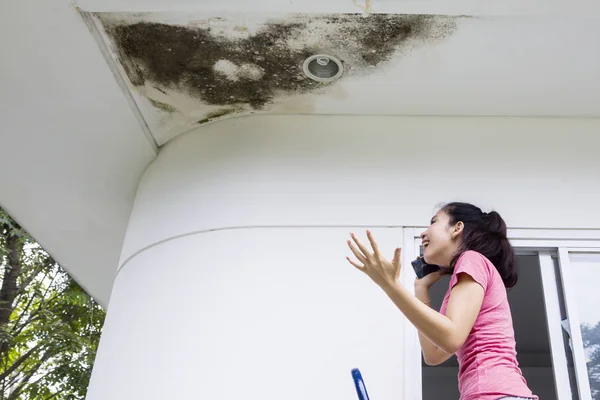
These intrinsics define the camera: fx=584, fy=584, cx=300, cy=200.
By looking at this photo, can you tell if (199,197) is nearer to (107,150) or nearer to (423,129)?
(107,150)

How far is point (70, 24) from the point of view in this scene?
2.38 meters

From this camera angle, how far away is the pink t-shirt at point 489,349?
1400 millimetres

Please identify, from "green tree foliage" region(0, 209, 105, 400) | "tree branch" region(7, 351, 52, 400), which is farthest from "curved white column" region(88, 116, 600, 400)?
"tree branch" region(7, 351, 52, 400)

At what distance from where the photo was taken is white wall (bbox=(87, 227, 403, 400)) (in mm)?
2207

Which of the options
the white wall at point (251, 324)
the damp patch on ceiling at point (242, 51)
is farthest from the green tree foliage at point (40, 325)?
the damp patch on ceiling at point (242, 51)

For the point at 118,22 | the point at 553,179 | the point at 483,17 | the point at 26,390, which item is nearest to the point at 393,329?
the point at 553,179

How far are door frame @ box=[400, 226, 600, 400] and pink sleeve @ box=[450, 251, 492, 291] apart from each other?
2.36 ft

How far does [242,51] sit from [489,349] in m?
1.61

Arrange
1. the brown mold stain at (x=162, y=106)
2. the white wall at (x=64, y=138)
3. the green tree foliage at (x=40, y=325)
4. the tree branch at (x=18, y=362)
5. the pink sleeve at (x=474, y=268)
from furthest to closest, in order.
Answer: the tree branch at (x=18, y=362) < the green tree foliage at (x=40, y=325) < the brown mold stain at (x=162, y=106) < the white wall at (x=64, y=138) < the pink sleeve at (x=474, y=268)

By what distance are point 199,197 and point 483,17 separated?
146 cm

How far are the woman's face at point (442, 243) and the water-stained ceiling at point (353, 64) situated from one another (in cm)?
91

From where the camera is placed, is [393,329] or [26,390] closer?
[393,329]

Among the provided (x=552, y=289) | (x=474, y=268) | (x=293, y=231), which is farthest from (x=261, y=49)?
(x=552, y=289)

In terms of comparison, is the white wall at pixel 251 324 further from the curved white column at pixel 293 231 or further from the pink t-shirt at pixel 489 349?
the pink t-shirt at pixel 489 349
